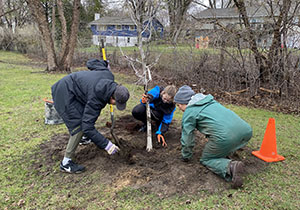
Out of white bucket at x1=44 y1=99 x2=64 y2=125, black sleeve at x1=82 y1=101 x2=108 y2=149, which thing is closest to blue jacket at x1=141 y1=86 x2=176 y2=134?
black sleeve at x1=82 y1=101 x2=108 y2=149

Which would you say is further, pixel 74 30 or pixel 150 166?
pixel 74 30

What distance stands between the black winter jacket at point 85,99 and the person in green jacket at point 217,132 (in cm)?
107

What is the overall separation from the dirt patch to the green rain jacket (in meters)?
0.42

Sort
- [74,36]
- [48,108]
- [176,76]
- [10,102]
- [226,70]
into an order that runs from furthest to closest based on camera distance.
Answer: [74,36]
[176,76]
[226,70]
[10,102]
[48,108]

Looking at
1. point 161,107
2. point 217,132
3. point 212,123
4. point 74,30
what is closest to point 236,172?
point 217,132

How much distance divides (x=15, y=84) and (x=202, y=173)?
9051 mm

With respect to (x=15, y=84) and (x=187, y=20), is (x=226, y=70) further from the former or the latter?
(x=15, y=84)

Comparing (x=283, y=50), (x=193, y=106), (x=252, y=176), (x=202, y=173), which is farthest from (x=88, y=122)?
(x=283, y=50)

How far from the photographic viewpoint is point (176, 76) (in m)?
10.5

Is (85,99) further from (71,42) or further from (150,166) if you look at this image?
(71,42)

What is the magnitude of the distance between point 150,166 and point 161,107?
47.1 inches

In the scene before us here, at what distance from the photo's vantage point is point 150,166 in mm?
3307

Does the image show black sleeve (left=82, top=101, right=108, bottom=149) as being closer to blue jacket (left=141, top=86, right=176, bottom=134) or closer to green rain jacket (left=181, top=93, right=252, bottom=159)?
green rain jacket (left=181, top=93, right=252, bottom=159)

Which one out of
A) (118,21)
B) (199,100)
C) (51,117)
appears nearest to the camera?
(199,100)
